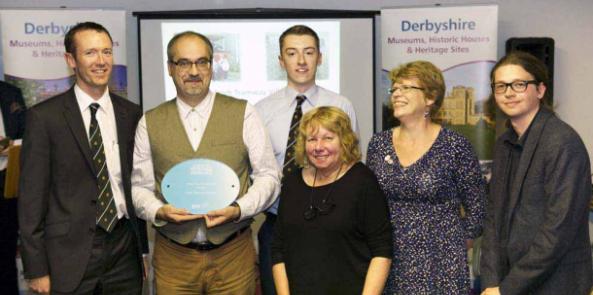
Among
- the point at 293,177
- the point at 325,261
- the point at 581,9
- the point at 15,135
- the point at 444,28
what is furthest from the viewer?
the point at 581,9

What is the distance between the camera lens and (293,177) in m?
2.77

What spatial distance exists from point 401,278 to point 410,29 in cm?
285

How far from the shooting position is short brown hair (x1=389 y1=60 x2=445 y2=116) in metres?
2.77

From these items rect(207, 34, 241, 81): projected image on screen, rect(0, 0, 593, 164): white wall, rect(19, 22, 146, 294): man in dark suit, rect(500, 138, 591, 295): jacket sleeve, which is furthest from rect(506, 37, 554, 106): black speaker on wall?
rect(19, 22, 146, 294): man in dark suit

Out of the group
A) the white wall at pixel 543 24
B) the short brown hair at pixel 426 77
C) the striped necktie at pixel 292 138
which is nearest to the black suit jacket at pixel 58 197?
the striped necktie at pixel 292 138

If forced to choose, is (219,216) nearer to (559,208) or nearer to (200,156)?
(200,156)

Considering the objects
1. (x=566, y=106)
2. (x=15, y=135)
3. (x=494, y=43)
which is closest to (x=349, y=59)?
(x=494, y=43)

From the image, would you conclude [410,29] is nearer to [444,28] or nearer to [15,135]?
[444,28]

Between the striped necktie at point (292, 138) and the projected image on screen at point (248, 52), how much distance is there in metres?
1.73

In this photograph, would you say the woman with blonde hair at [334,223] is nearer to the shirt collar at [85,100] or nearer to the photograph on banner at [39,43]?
the shirt collar at [85,100]

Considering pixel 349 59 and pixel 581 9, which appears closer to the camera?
pixel 349 59

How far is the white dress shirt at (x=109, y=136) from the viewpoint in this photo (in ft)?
9.60

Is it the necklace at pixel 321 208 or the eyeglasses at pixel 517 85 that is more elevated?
the eyeglasses at pixel 517 85

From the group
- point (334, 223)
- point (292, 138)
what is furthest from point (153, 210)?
point (292, 138)
